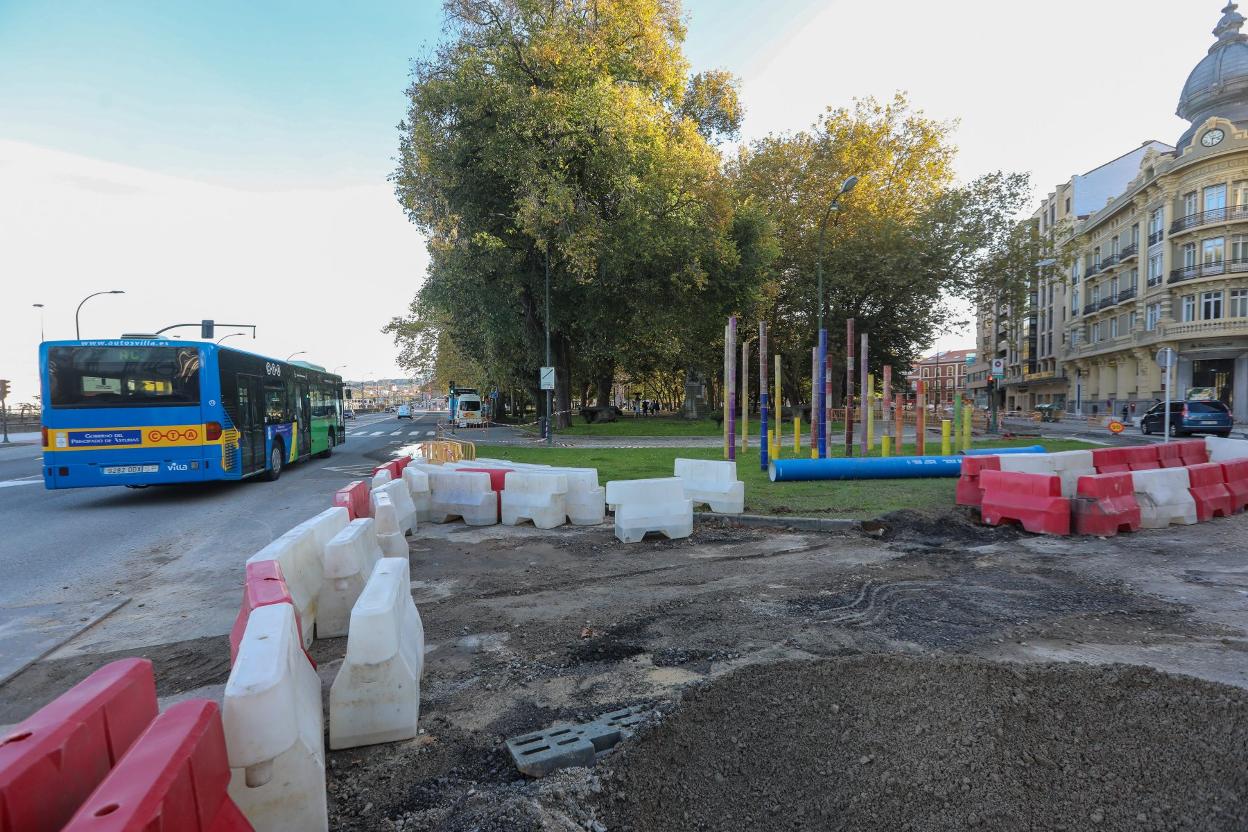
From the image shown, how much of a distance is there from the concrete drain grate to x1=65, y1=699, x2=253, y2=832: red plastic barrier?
1028mm

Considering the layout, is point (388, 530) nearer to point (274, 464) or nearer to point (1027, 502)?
point (1027, 502)

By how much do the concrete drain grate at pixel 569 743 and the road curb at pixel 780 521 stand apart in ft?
17.0

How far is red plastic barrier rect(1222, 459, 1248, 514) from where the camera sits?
27.8 ft

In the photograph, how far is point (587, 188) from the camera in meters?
21.8

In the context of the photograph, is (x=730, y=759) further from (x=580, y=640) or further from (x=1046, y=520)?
(x=1046, y=520)

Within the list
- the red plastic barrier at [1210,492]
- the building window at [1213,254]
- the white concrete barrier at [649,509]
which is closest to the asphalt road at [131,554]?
the white concrete barrier at [649,509]

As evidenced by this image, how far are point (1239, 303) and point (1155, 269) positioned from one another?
7001mm

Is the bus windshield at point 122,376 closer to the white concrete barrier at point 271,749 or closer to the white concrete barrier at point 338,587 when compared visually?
the white concrete barrier at point 338,587

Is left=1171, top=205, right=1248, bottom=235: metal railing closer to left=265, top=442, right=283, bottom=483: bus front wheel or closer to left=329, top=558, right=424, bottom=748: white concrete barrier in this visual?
left=265, top=442, right=283, bottom=483: bus front wheel

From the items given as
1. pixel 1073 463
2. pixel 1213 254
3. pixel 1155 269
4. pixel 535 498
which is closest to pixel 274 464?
pixel 535 498

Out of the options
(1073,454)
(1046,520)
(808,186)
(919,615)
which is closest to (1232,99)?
(808,186)

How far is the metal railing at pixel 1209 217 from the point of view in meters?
39.3

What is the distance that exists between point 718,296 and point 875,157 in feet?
51.4

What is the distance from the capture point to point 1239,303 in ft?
129
